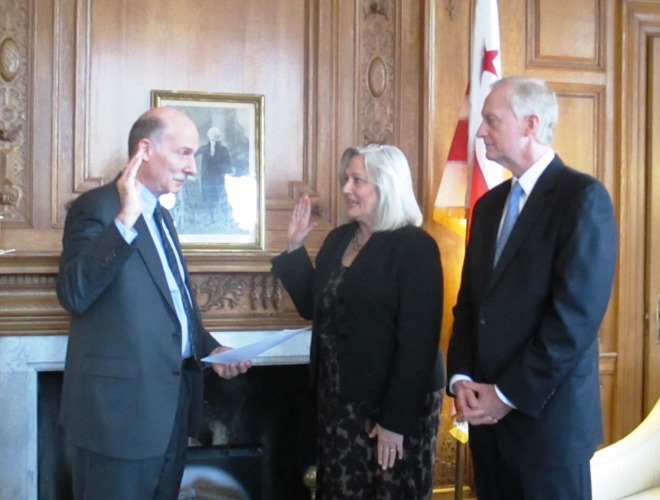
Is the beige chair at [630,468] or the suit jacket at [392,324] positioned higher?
the suit jacket at [392,324]

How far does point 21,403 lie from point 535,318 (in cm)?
201

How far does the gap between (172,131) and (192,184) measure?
88 cm

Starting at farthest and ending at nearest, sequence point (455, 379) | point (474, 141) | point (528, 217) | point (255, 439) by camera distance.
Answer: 1. point (255, 439)
2. point (474, 141)
3. point (455, 379)
4. point (528, 217)

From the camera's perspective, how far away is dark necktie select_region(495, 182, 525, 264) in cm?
199

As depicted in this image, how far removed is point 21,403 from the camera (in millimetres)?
2908

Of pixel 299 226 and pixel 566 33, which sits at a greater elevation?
pixel 566 33

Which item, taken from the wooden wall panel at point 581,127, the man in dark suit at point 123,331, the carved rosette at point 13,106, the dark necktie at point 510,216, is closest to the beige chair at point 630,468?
the dark necktie at point 510,216

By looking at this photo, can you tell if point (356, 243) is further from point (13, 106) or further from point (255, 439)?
point (13, 106)

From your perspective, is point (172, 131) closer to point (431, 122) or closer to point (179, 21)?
point (179, 21)

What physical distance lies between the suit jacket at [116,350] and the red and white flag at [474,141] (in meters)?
1.40

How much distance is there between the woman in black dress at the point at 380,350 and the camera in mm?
2223

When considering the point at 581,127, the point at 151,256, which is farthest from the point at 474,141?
the point at 151,256

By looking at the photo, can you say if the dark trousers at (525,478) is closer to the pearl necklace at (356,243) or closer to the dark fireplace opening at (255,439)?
the pearl necklace at (356,243)

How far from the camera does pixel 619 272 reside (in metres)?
3.49
